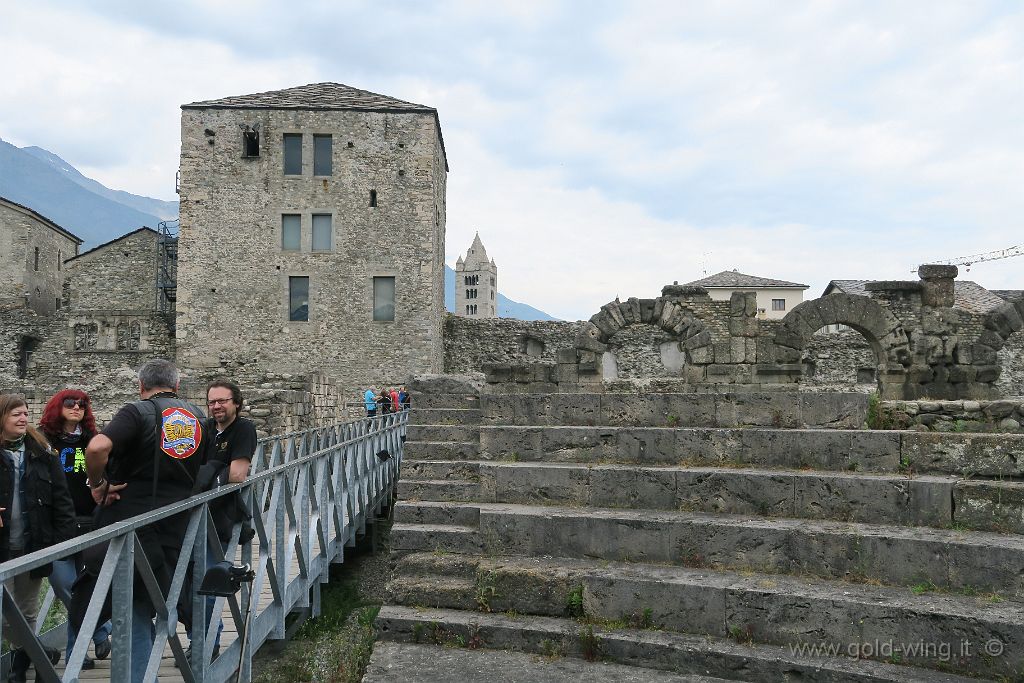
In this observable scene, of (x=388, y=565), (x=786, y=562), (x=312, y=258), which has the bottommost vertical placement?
(x=388, y=565)

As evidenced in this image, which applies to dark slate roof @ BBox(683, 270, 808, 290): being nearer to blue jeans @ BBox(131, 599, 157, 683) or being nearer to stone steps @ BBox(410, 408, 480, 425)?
stone steps @ BBox(410, 408, 480, 425)

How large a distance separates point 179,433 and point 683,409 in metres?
4.68

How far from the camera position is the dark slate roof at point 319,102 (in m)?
28.5

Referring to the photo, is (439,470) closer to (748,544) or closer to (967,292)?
(748,544)

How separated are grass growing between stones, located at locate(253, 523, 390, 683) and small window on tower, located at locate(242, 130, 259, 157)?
72.5 ft

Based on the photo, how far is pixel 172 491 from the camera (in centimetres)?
407

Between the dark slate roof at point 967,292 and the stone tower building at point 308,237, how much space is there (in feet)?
76.9

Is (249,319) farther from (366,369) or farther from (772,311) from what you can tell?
(772,311)

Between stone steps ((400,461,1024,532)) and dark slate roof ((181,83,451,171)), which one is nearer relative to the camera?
stone steps ((400,461,1024,532))

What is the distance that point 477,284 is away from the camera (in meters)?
94.5

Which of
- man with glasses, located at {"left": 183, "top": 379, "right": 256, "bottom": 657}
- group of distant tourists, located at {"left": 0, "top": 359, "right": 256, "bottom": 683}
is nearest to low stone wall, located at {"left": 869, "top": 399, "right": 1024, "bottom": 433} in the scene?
man with glasses, located at {"left": 183, "top": 379, "right": 256, "bottom": 657}

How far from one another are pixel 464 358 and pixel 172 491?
29.6 metres

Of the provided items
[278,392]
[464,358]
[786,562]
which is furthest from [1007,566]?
[464,358]

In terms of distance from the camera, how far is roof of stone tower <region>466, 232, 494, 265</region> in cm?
9531
